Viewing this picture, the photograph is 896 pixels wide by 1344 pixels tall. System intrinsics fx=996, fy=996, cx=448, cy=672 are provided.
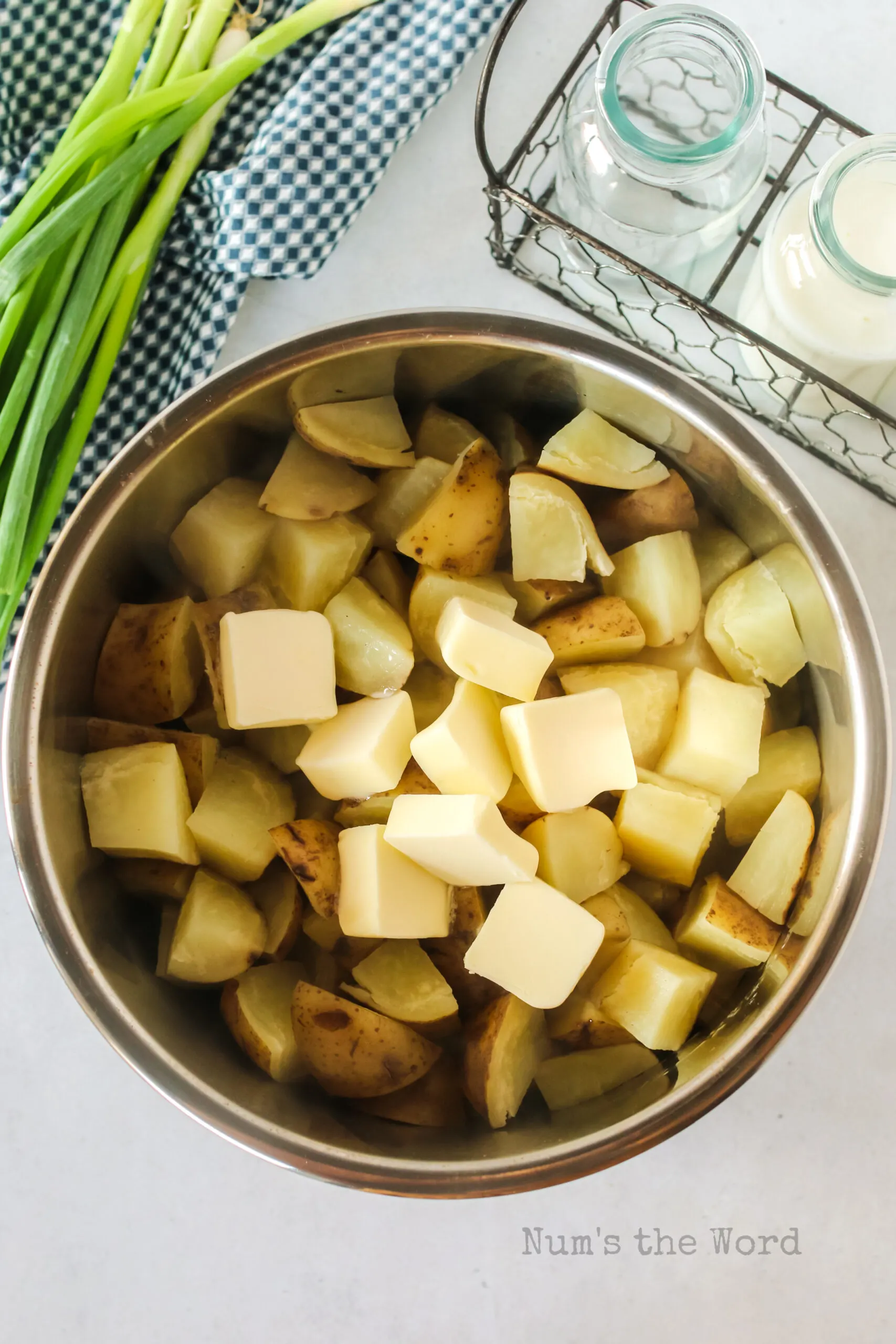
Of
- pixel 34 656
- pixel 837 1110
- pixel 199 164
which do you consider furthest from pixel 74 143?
pixel 837 1110

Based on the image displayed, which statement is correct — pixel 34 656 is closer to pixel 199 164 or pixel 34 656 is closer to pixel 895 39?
pixel 199 164

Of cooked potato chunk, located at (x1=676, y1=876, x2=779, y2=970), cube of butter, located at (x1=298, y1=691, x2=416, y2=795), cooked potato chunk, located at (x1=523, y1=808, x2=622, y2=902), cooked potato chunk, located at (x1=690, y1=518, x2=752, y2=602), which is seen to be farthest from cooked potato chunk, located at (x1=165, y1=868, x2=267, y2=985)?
cooked potato chunk, located at (x1=690, y1=518, x2=752, y2=602)

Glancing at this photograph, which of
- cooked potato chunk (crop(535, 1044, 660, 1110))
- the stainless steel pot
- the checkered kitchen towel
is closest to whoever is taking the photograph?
the stainless steel pot

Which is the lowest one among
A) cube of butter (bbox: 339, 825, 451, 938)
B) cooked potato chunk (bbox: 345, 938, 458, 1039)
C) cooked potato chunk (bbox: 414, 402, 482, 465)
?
cooked potato chunk (bbox: 345, 938, 458, 1039)

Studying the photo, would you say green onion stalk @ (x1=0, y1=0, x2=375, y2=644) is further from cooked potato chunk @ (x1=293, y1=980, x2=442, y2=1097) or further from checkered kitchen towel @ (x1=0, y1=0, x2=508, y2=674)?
cooked potato chunk @ (x1=293, y1=980, x2=442, y2=1097)

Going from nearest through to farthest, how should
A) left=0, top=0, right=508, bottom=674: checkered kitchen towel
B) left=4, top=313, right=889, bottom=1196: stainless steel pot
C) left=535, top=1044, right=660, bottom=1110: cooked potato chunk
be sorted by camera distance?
left=4, top=313, right=889, bottom=1196: stainless steel pot → left=535, top=1044, right=660, bottom=1110: cooked potato chunk → left=0, top=0, right=508, bottom=674: checkered kitchen towel

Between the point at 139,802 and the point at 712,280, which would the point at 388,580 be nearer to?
the point at 139,802

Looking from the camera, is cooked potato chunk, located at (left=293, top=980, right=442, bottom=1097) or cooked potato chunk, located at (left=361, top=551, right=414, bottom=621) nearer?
cooked potato chunk, located at (left=293, top=980, right=442, bottom=1097)
